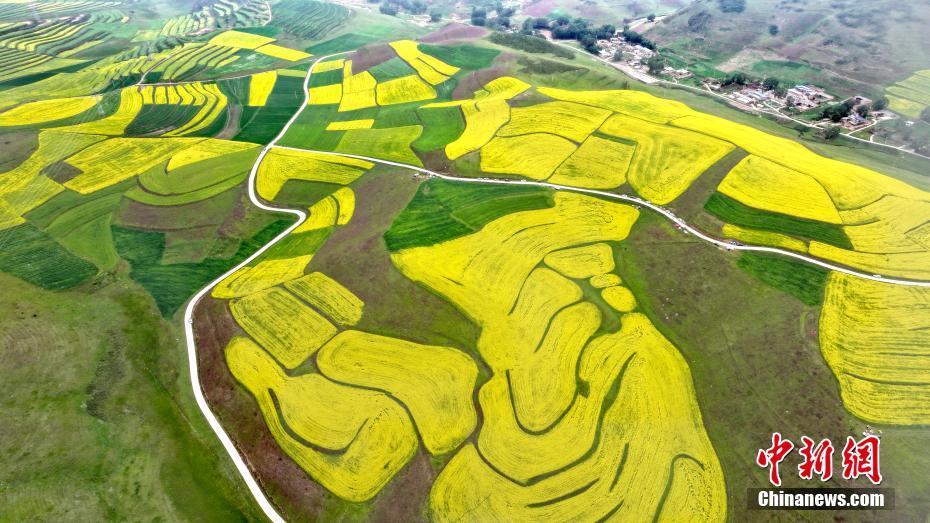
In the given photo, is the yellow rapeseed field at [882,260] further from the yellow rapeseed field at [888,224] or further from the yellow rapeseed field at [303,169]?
the yellow rapeseed field at [303,169]

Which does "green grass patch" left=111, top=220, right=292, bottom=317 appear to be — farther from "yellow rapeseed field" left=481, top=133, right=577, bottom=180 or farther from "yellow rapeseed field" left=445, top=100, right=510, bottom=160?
"yellow rapeseed field" left=481, top=133, right=577, bottom=180

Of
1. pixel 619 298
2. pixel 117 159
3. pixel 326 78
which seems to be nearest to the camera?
pixel 619 298

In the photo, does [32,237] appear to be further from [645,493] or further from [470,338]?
[645,493]

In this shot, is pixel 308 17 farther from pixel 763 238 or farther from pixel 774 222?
pixel 763 238

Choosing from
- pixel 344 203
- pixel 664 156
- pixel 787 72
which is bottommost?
pixel 344 203

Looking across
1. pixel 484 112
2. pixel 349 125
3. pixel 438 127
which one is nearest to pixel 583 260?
pixel 438 127

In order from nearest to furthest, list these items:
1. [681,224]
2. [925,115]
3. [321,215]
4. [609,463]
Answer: [609,463] → [681,224] → [321,215] → [925,115]
